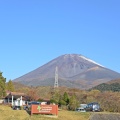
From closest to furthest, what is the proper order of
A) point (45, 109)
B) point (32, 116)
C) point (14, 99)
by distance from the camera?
point (32, 116) → point (45, 109) → point (14, 99)

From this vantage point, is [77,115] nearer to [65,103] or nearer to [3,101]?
[65,103]

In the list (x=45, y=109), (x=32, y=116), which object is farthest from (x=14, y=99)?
(x=32, y=116)

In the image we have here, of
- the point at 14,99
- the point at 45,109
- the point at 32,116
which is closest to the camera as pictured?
the point at 32,116

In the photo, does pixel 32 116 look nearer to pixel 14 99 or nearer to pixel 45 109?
pixel 45 109

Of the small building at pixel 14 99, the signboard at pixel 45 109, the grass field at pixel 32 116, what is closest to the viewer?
the grass field at pixel 32 116

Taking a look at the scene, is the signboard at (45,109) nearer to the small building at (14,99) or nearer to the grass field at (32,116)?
the grass field at (32,116)

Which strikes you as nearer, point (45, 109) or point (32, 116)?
point (32, 116)

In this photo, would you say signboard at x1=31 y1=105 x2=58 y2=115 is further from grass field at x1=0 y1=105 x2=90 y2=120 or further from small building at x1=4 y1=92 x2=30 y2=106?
small building at x1=4 y1=92 x2=30 y2=106

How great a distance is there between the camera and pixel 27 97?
66.4 metres

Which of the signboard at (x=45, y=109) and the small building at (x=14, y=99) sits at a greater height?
the small building at (x=14, y=99)

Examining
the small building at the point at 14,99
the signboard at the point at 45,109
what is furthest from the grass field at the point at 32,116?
the small building at the point at 14,99

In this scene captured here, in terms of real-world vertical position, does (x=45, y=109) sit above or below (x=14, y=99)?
below

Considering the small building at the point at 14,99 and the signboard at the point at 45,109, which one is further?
the small building at the point at 14,99

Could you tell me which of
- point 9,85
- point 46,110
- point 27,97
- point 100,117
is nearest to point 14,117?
point 46,110
